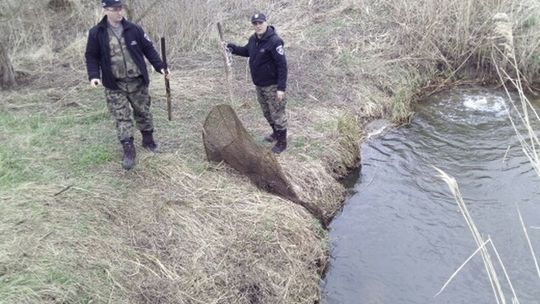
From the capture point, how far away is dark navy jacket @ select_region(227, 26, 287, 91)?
5.65m

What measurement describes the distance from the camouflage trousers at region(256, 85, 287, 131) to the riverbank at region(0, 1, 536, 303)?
1.37ft

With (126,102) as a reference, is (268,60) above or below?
above

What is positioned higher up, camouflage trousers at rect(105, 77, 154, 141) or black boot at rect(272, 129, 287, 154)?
camouflage trousers at rect(105, 77, 154, 141)

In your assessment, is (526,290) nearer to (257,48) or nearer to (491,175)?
(491,175)

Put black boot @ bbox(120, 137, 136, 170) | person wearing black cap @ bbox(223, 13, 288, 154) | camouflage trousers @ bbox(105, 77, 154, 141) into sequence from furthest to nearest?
person wearing black cap @ bbox(223, 13, 288, 154) → black boot @ bbox(120, 137, 136, 170) → camouflage trousers @ bbox(105, 77, 154, 141)

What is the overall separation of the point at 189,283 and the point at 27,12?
300 inches

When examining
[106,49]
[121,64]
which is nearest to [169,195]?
[121,64]

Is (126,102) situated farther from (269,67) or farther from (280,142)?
(280,142)

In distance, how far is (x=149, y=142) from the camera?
5.93 meters

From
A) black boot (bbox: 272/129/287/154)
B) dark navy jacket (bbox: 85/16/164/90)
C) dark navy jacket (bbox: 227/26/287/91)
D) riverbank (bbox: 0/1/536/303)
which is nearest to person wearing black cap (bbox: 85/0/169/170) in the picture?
dark navy jacket (bbox: 85/16/164/90)

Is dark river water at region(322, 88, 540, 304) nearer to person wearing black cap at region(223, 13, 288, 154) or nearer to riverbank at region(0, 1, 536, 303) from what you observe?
riverbank at region(0, 1, 536, 303)

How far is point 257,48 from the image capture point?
18.9 feet

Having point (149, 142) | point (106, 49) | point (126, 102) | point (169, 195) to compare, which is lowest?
point (169, 195)

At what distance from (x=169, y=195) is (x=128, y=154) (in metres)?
0.72
